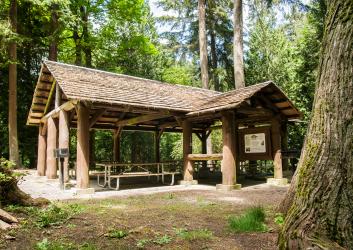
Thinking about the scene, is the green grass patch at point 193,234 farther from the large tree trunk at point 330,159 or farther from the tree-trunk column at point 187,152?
the tree-trunk column at point 187,152

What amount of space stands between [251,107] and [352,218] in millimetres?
8412

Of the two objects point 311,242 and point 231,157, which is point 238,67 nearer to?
point 231,157

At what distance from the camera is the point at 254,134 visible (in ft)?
45.1

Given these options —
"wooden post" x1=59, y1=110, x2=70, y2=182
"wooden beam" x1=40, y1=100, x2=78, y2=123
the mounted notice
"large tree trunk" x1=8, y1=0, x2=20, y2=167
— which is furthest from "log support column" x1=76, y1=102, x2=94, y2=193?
"large tree trunk" x1=8, y1=0, x2=20, y2=167

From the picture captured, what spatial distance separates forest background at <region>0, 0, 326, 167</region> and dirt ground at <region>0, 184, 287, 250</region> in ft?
43.5

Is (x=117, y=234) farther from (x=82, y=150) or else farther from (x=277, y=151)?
(x=277, y=151)

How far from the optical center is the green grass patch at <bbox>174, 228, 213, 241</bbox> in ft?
15.9

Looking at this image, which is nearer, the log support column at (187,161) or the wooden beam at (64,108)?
the wooden beam at (64,108)

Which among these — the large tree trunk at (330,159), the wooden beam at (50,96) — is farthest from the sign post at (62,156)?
the large tree trunk at (330,159)

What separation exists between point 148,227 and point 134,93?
291 inches

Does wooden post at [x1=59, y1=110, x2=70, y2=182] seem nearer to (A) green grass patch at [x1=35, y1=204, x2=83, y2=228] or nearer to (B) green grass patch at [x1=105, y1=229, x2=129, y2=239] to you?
(A) green grass patch at [x1=35, y1=204, x2=83, y2=228]

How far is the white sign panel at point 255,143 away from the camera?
1340cm

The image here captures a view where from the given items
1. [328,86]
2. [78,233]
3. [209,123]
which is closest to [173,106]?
[209,123]

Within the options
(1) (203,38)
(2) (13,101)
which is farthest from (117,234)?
(1) (203,38)
